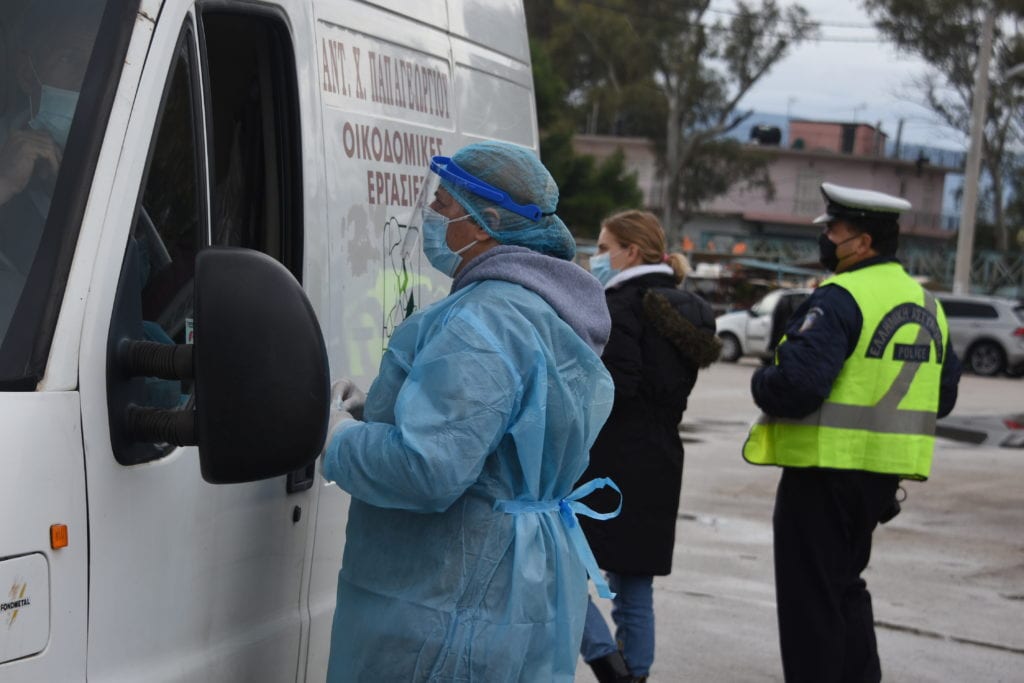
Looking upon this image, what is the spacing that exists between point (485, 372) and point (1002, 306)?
2877 cm

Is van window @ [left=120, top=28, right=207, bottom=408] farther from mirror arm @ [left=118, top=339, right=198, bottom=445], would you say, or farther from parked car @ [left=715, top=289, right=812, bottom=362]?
parked car @ [left=715, top=289, right=812, bottom=362]

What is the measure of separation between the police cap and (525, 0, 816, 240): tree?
40.4 meters

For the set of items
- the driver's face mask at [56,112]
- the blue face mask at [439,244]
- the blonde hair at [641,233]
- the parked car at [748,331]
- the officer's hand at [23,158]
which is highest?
the driver's face mask at [56,112]

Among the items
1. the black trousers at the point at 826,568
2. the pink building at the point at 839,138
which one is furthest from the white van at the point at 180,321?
the pink building at the point at 839,138

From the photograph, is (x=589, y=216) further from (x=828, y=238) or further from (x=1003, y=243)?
(x=828, y=238)

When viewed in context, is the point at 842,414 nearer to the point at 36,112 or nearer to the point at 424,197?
the point at 424,197

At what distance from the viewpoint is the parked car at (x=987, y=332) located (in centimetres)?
2903

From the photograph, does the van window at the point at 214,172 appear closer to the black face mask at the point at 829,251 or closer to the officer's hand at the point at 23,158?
the officer's hand at the point at 23,158

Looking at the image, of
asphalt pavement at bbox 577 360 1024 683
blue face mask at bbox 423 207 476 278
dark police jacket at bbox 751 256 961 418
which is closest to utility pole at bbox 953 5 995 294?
asphalt pavement at bbox 577 360 1024 683

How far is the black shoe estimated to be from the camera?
509cm

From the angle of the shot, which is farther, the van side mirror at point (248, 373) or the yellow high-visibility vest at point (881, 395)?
the yellow high-visibility vest at point (881, 395)

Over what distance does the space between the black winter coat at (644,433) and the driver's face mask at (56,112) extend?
315 centimetres

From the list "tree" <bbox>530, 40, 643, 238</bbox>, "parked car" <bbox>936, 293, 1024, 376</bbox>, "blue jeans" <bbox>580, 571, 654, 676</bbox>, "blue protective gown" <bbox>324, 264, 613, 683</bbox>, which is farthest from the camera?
"tree" <bbox>530, 40, 643, 238</bbox>

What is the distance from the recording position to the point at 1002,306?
29.4m
